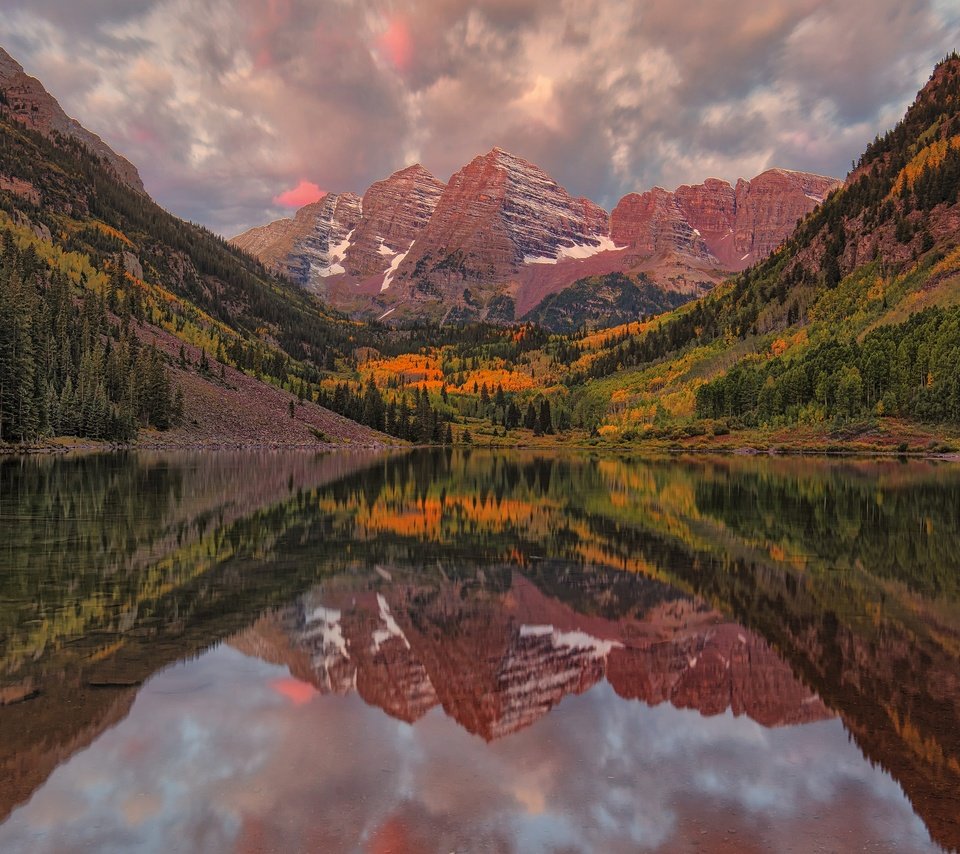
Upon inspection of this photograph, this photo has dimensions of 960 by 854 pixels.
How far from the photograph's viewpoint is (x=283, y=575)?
2331cm

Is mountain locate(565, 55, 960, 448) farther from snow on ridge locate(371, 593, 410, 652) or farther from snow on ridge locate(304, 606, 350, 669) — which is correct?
snow on ridge locate(304, 606, 350, 669)

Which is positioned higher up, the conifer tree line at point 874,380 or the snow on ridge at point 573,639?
the conifer tree line at point 874,380

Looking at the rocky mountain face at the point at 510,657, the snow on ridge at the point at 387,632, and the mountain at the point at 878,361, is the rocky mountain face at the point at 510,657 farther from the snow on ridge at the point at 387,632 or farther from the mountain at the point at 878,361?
the mountain at the point at 878,361

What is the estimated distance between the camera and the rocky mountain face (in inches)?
512

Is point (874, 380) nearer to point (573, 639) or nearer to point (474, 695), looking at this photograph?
point (573, 639)

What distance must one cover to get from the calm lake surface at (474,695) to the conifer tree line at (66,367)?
Answer: 86.4 meters

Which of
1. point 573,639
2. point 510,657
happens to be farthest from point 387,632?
point 573,639

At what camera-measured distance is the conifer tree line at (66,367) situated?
101312mm

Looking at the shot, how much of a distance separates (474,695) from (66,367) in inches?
5231

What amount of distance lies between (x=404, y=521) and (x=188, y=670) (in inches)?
945

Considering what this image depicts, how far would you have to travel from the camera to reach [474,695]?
13.2m

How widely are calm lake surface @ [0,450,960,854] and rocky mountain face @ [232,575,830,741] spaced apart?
74 mm

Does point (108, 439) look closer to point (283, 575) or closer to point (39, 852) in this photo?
point (283, 575)

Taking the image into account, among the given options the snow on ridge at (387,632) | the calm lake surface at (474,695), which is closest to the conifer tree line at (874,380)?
the calm lake surface at (474,695)
